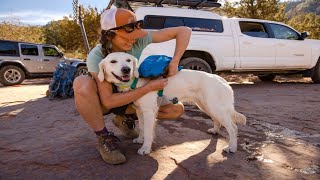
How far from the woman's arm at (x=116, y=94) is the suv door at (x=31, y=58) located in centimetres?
972

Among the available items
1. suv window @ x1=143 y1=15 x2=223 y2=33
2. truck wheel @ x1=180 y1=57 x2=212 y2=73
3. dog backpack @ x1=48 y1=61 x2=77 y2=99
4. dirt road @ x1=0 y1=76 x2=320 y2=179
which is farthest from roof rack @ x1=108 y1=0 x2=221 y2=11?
dirt road @ x1=0 y1=76 x2=320 y2=179

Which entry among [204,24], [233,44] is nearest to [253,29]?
[233,44]

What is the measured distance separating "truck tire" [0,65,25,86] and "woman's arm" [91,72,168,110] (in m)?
9.36

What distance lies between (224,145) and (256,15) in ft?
43.5

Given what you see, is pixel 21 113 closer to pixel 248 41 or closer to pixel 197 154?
pixel 197 154

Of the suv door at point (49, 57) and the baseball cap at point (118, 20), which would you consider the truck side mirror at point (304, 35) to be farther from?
the suv door at point (49, 57)

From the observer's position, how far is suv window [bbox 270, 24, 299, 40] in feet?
24.2

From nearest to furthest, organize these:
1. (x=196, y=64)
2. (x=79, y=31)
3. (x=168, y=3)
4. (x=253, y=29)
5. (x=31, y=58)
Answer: (x=196, y=64)
(x=168, y=3)
(x=253, y=29)
(x=31, y=58)
(x=79, y=31)

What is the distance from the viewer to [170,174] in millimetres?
2033

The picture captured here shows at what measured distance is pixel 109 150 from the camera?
7.35 feet

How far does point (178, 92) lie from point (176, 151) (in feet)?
1.82

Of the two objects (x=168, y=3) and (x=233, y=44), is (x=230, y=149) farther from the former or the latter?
(x=168, y=3)

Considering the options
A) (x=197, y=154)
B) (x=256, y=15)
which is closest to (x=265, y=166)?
(x=197, y=154)

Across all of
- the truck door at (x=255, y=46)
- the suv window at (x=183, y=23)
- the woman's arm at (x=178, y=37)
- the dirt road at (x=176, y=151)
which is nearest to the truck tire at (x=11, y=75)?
the suv window at (x=183, y=23)
